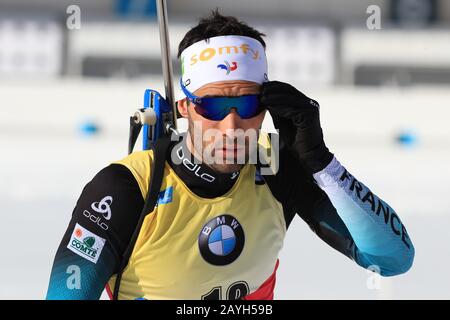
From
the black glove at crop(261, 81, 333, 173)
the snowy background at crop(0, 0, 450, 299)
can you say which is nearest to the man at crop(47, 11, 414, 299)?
the black glove at crop(261, 81, 333, 173)

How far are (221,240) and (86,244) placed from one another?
0.41m

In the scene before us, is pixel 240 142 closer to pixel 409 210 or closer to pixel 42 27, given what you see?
pixel 409 210

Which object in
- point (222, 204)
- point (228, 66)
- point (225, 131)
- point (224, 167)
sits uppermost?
point (228, 66)

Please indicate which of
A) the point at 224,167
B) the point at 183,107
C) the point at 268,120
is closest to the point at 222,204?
the point at 224,167

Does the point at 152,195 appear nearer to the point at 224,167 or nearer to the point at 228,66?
the point at 224,167

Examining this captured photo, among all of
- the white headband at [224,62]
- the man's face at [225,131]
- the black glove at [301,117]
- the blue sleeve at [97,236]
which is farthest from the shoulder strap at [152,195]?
the black glove at [301,117]

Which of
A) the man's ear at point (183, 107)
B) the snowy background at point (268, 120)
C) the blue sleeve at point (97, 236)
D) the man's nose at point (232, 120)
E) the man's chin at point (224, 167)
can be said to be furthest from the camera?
the snowy background at point (268, 120)

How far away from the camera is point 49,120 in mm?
9719

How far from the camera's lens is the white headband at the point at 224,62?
2.48 meters

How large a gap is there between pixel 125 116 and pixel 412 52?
17.6ft

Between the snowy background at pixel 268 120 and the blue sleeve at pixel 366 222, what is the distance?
0.80 m

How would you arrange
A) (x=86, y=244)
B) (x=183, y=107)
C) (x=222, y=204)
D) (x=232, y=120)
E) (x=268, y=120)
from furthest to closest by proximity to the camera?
(x=268, y=120) < (x=183, y=107) < (x=222, y=204) < (x=232, y=120) < (x=86, y=244)

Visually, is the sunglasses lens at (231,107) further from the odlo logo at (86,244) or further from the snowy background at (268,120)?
the snowy background at (268,120)

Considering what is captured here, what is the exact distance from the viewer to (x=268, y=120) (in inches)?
372
